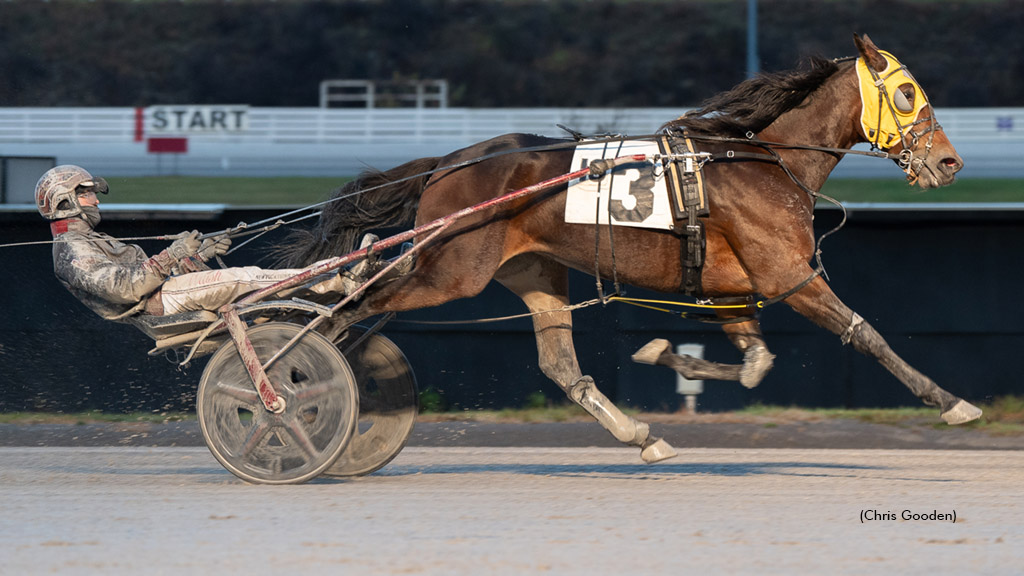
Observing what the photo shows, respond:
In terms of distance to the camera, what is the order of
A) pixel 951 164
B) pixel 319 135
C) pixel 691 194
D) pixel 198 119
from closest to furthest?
pixel 691 194, pixel 951 164, pixel 319 135, pixel 198 119

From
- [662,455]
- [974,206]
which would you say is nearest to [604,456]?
[662,455]

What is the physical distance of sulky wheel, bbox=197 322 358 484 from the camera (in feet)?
17.8

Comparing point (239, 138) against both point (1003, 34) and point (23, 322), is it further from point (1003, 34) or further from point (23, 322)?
point (1003, 34)

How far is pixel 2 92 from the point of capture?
29609 mm

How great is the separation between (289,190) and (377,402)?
19.9 feet

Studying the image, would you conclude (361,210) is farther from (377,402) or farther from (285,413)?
(285,413)

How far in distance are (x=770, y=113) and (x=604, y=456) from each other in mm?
2056

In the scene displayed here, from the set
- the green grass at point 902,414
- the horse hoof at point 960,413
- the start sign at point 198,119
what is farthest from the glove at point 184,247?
the start sign at point 198,119

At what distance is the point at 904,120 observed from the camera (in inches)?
222

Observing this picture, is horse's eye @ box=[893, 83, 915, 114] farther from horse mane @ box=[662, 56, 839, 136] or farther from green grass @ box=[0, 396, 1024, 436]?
green grass @ box=[0, 396, 1024, 436]

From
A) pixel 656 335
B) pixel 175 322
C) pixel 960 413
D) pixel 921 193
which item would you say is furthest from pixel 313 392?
pixel 921 193

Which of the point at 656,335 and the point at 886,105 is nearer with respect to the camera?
the point at 886,105

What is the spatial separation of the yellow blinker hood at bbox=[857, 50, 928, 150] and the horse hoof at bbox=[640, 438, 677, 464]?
5.60ft

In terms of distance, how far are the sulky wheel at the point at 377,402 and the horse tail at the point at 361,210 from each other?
487mm
